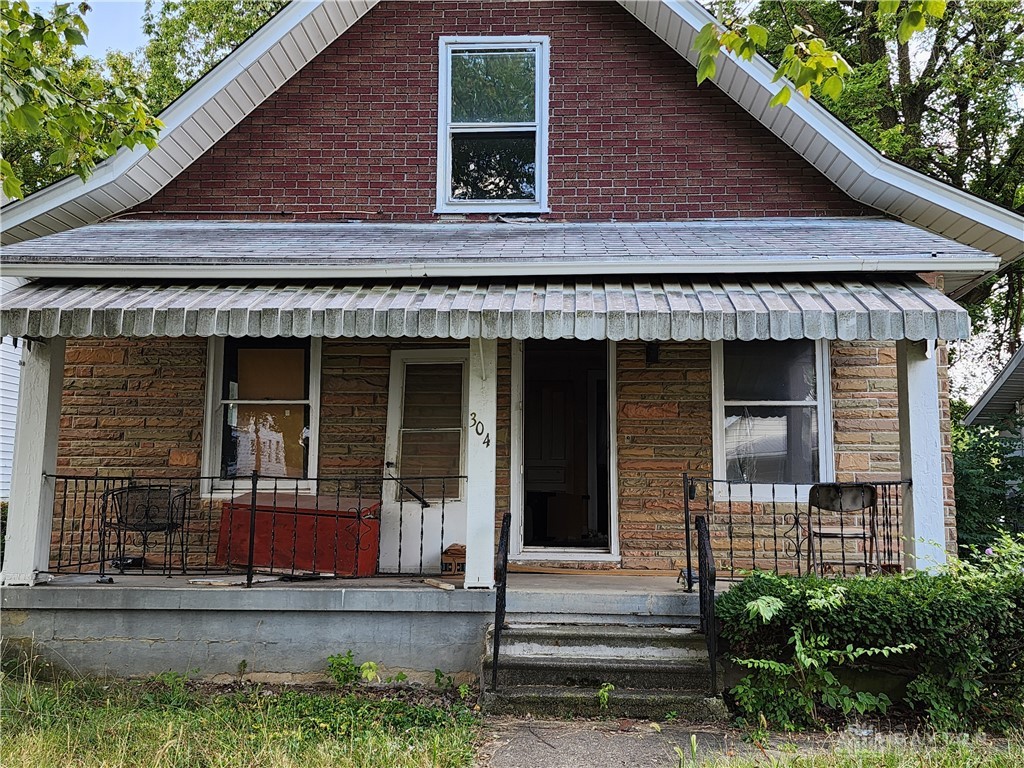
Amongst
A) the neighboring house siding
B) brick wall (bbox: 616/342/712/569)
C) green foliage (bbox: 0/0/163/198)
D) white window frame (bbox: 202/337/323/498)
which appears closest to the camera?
green foliage (bbox: 0/0/163/198)

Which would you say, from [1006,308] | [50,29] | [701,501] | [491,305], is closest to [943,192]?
[701,501]

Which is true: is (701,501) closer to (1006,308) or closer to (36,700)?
(36,700)

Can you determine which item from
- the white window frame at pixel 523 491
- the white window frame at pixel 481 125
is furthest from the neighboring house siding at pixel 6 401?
the white window frame at pixel 523 491

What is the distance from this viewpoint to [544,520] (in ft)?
36.7

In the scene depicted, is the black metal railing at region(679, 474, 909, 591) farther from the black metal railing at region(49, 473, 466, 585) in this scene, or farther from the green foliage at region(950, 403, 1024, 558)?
the green foliage at region(950, 403, 1024, 558)

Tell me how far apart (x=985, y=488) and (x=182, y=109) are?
1040 cm

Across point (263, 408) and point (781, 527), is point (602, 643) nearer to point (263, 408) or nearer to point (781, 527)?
point (781, 527)

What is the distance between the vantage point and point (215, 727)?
4.98 meters

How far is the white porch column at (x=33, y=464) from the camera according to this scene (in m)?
6.25

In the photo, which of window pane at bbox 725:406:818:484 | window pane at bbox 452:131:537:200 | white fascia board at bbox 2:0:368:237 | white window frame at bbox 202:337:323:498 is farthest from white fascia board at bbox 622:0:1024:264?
white window frame at bbox 202:337:323:498

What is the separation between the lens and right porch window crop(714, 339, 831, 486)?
775 centimetres

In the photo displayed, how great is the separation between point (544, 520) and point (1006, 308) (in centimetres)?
1428

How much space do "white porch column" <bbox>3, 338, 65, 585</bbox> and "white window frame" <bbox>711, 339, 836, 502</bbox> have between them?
567 cm

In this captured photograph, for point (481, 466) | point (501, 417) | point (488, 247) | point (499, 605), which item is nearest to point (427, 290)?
point (488, 247)
